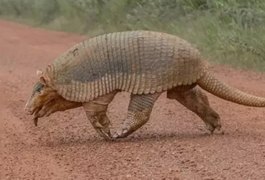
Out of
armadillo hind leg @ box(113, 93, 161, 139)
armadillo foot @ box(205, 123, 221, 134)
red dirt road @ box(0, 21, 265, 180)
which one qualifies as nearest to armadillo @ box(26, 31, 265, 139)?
armadillo hind leg @ box(113, 93, 161, 139)

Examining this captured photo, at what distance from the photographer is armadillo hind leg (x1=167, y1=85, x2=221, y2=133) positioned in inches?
376

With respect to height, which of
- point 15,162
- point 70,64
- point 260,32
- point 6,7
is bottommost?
point 6,7

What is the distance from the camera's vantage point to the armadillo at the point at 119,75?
9078 mm

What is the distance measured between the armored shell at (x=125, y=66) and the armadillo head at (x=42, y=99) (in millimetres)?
96

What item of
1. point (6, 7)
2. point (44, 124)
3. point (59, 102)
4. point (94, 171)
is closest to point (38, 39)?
point (6, 7)

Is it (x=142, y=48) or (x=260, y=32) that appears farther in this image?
(x=260, y=32)

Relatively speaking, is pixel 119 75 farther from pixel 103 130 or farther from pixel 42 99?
pixel 42 99

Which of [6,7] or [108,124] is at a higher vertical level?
[108,124]

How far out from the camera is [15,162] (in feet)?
27.9

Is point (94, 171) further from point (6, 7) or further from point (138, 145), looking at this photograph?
point (6, 7)

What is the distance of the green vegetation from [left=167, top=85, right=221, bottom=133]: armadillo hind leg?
5.09 metres

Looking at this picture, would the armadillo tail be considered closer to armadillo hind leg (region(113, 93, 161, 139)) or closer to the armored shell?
the armored shell

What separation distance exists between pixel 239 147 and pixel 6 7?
22.2 m

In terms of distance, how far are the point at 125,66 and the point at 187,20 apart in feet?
31.4
